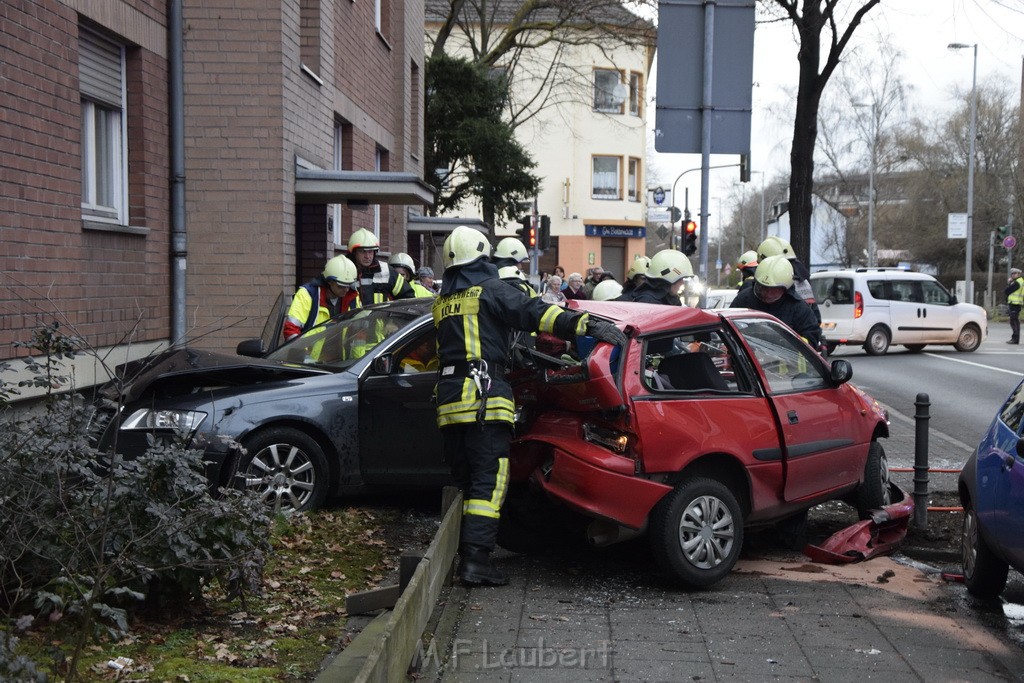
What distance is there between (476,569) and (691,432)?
52.7 inches

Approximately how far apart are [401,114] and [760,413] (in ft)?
51.4

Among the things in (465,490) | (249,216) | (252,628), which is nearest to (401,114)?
(249,216)

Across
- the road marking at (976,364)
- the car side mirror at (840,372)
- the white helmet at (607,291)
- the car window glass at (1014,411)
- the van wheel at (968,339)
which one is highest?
the white helmet at (607,291)

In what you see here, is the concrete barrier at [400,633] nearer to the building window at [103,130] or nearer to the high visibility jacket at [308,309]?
the high visibility jacket at [308,309]

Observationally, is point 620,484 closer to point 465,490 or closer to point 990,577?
point 465,490

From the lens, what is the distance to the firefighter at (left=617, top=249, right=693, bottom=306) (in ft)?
30.3

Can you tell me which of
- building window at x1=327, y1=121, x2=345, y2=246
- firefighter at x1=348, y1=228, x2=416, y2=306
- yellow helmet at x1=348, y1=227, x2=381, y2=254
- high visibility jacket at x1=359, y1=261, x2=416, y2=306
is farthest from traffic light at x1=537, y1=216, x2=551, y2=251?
yellow helmet at x1=348, y1=227, x2=381, y2=254

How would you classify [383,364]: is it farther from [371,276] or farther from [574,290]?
[574,290]

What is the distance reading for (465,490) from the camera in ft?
21.1

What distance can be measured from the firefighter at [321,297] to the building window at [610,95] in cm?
4308

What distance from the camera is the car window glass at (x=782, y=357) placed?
690 cm

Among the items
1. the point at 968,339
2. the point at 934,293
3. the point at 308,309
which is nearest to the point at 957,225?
the point at 968,339

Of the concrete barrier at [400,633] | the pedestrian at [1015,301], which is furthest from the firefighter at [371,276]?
the pedestrian at [1015,301]

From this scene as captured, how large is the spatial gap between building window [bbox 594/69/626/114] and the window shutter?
42350 millimetres
